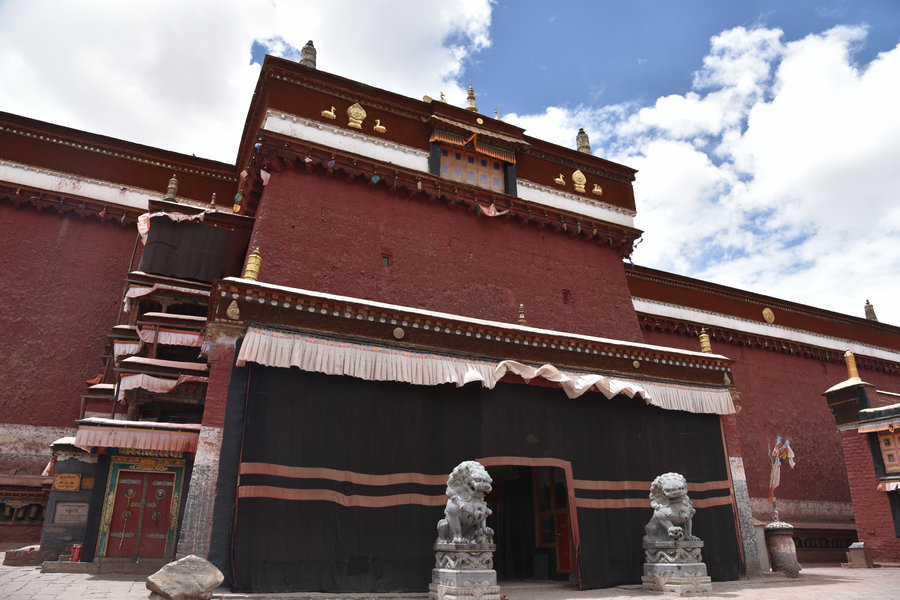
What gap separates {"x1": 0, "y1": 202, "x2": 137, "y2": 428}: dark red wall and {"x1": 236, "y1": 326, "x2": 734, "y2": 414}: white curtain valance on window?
7.31m

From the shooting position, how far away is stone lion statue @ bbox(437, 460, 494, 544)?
27.7 ft

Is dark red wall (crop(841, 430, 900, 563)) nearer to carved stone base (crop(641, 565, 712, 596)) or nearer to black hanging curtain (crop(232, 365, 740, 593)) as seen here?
black hanging curtain (crop(232, 365, 740, 593))

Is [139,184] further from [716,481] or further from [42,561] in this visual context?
[716,481]

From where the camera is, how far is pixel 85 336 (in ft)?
47.1

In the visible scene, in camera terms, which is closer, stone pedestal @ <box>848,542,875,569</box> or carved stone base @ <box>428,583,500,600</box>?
carved stone base @ <box>428,583,500,600</box>

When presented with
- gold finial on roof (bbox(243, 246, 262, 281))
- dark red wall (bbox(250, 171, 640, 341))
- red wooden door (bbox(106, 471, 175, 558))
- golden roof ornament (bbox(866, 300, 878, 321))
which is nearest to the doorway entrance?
red wooden door (bbox(106, 471, 175, 558))

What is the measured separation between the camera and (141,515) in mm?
10758

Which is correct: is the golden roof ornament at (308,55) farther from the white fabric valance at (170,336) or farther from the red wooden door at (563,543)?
the red wooden door at (563,543)

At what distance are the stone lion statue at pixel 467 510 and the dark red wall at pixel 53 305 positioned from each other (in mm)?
9958

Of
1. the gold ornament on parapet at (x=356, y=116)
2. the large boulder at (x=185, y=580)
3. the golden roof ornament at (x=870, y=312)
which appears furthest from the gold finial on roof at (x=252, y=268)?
the golden roof ornament at (x=870, y=312)

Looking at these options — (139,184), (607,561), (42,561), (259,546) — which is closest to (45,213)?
(139,184)

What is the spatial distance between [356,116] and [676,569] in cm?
1150

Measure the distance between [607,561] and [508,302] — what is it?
6.07 m

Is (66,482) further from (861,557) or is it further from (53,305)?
(861,557)
